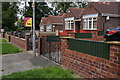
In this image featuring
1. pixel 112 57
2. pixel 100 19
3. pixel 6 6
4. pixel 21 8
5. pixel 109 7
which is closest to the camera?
pixel 112 57

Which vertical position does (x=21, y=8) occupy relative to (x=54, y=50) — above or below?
above

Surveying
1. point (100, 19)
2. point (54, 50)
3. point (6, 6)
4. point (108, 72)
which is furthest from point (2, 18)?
point (108, 72)

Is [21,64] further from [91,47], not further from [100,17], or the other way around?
[100,17]

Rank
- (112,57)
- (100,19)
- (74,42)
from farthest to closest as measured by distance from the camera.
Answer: (100,19) < (74,42) < (112,57)

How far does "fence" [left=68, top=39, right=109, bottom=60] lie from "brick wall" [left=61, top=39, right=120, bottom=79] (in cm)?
13

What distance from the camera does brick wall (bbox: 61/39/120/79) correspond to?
3.47m

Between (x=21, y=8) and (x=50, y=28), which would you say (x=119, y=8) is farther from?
(x=21, y=8)

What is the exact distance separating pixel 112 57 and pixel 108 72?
0.45 metres

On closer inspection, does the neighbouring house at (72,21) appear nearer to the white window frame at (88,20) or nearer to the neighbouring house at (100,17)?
the white window frame at (88,20)

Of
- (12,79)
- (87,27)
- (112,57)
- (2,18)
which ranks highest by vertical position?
(2,18)

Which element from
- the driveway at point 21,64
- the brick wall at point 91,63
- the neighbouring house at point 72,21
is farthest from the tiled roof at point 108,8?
the brick wall at point 91,63

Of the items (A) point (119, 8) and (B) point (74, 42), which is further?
(A) point (119, 8)

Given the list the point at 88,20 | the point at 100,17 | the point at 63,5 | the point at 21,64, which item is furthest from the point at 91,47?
the point at 63,5

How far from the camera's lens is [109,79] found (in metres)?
3.65
